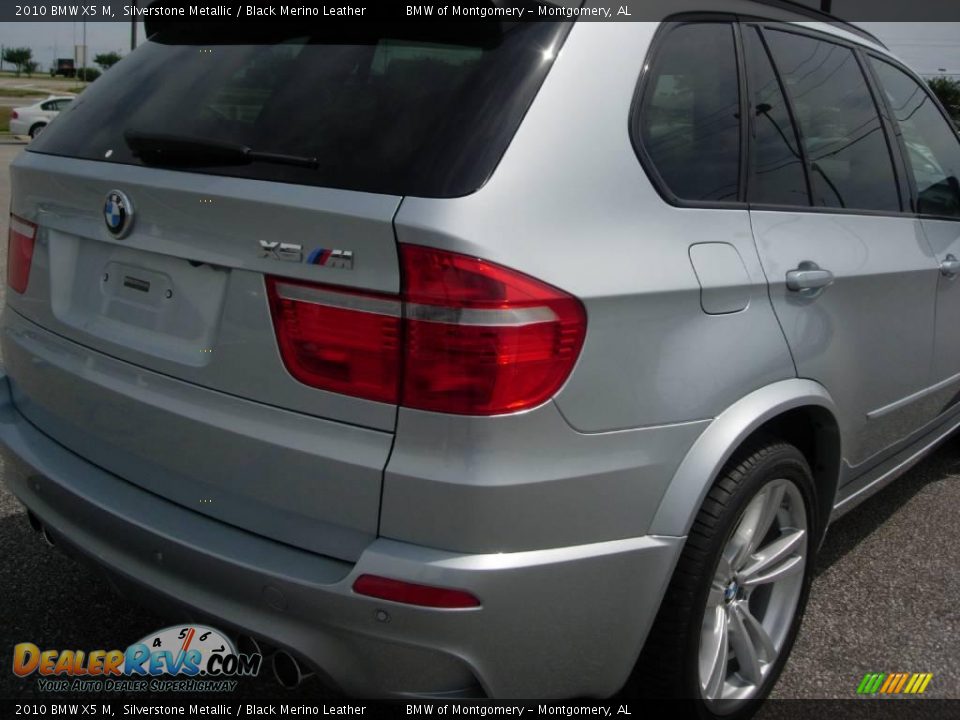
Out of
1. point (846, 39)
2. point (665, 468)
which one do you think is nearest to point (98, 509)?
point (665, 468)

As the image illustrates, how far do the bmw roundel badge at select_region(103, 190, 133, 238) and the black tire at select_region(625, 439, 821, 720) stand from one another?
1407mm

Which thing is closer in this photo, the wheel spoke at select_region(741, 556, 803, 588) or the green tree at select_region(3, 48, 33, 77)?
the wheel spoke at select_region(741, 556, 803, 588)

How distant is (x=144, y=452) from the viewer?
2055mm

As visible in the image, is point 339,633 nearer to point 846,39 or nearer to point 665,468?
point 665,468

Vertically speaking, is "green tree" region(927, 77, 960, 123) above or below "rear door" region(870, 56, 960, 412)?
above

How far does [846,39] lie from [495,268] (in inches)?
74.5

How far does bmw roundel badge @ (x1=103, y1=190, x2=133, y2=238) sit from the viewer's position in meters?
2.04

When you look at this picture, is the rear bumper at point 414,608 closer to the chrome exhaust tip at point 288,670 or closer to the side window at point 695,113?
the chrome exhaust tip at point 288,670

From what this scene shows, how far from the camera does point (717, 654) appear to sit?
7.68 ft

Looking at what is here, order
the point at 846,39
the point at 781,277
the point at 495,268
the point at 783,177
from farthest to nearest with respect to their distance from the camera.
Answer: the point at 846,39
the point at 783,177
the point at 781,277
the point at 495,268

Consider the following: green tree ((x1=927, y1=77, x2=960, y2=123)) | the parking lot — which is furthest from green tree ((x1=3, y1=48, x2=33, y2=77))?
the parking lot

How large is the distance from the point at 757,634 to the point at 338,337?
1.45 metres

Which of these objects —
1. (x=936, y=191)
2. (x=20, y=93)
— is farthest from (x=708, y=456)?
(x=20, y=93)

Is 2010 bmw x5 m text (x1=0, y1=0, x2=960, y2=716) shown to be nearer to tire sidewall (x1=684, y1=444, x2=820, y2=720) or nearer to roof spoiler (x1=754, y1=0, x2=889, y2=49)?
tire sidewall (x1=684, y1=444, x2=820, y2=720)
